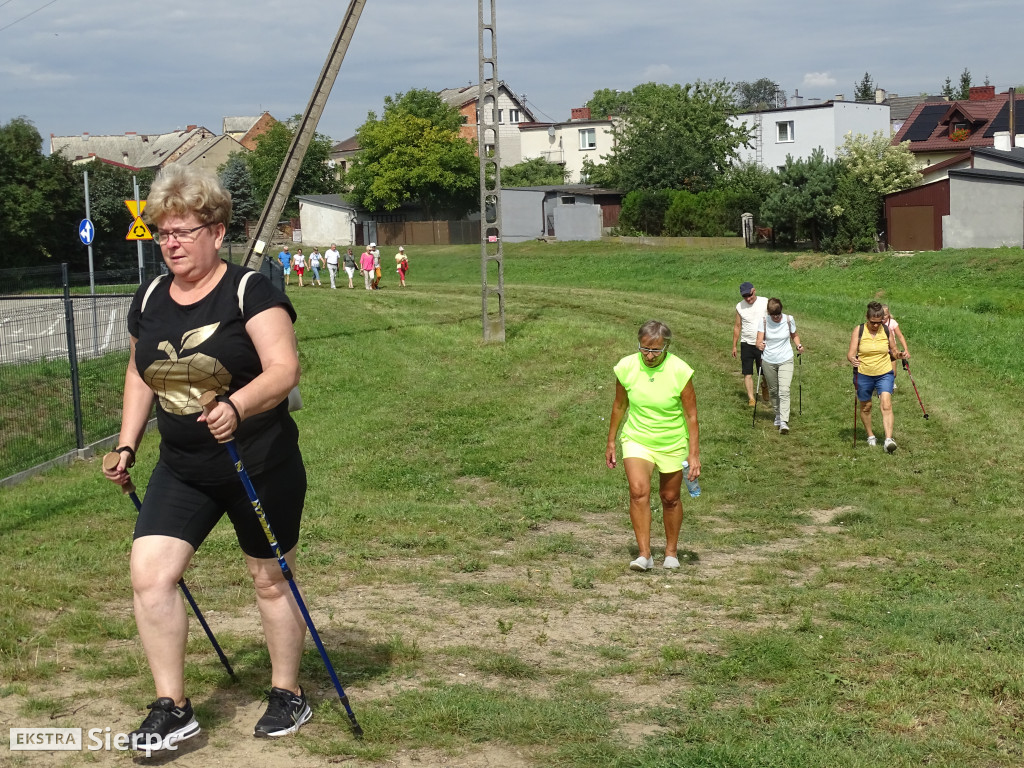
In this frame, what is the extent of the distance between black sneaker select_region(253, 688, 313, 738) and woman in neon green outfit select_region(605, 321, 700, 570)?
12.4ft

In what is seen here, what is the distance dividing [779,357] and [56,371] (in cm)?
964

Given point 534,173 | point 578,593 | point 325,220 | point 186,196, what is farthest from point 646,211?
point 186,196

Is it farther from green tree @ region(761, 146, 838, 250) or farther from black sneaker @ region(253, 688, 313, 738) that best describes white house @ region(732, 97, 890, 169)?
black sneaker @ region(253, 688, 313, 738)

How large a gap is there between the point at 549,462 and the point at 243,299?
9149mm

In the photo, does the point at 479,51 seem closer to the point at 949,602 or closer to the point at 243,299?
the point at 949,602

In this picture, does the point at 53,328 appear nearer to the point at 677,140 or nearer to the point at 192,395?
the point at 192,395

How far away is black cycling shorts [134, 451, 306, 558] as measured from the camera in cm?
420

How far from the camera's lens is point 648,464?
26.3 feet

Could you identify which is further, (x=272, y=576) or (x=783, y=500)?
(x=783, y=500)

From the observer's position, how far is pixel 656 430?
7.99m

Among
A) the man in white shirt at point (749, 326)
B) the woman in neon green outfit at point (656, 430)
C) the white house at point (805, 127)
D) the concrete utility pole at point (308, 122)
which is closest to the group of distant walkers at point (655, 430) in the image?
the woman in neon green outfit at point (656, 430)

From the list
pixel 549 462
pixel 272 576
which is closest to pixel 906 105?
pixel 549 462

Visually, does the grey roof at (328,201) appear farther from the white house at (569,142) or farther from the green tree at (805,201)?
the green tree at (805,201)

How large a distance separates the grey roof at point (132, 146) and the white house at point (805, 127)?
55.7 meters
